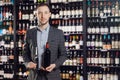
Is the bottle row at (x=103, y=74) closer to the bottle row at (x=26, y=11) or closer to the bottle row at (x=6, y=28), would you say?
the bottle row at (x=26, y=11)

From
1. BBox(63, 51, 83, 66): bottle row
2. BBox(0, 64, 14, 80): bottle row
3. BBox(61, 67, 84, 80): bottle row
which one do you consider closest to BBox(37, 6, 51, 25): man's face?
BBox(63, 51, 83, 66): bottle row

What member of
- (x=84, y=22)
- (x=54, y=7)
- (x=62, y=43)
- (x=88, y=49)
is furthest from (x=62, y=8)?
(x=62, y=43)

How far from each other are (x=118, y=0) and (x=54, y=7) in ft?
4.98

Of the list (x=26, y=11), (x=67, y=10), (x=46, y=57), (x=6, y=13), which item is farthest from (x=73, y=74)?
(x=46, y=57)

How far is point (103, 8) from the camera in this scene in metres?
5.99

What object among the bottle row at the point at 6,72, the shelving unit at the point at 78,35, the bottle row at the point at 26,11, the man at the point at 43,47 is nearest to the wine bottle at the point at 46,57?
the man at the point at 43,47

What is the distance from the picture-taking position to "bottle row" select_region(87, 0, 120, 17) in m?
5.86

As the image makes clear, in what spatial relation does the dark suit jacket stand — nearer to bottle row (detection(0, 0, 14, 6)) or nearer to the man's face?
the man's face

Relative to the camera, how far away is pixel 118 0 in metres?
5.98

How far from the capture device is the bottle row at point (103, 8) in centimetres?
586

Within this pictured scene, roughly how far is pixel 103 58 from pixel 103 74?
0.38 metres

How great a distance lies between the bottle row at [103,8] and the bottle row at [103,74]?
1268mm

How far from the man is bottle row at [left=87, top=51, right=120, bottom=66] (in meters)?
3.08

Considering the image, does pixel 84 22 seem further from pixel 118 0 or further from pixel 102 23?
pixel 118 0
